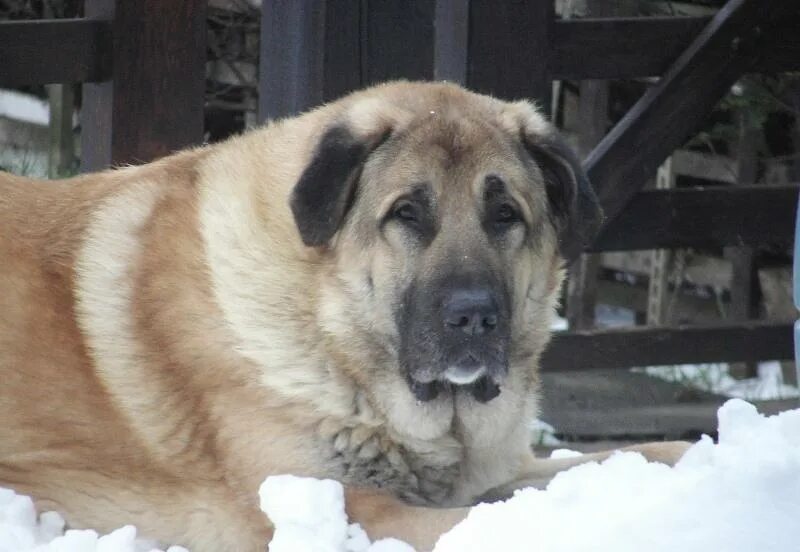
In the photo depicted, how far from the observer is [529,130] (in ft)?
12.9

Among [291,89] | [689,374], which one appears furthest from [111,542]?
[689,374]

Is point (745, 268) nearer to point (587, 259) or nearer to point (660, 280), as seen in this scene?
point (660, 280)

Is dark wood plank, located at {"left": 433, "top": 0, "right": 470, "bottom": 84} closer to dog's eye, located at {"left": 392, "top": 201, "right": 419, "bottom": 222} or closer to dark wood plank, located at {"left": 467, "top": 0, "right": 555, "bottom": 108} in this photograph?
dark wood plank, located at {"left": 467, "top": 0, "right": 555, "bottom": 108}

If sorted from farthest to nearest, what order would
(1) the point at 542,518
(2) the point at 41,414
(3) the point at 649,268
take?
(3) the point at 649,268
(2) the point at 41,414
(1) the point at 542,518

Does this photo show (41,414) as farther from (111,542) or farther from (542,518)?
(542,518)

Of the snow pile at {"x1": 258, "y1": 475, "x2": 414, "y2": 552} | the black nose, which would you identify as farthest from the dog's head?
the snow pile at {"x1": 258, "y1": 475, "x2": 414, "y2": 552}

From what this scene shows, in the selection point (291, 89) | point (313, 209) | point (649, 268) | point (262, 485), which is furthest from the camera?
point (649, 268)

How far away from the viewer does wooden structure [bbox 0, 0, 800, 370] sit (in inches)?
197

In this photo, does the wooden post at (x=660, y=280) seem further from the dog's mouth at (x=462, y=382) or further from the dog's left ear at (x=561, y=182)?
the dog's mouth at (x=462, y=382)

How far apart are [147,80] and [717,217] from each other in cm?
276

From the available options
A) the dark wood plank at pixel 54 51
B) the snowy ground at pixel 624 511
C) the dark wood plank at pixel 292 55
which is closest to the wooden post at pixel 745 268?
the dark wood plank at pixel 292 55

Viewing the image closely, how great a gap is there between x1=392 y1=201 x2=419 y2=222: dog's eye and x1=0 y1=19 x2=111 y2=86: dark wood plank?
191cm

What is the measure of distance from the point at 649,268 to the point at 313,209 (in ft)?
18.0

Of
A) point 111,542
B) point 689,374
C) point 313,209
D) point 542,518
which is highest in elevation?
point 313,209
